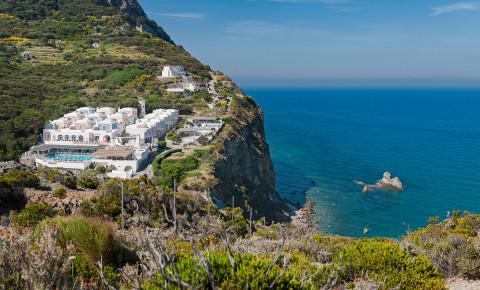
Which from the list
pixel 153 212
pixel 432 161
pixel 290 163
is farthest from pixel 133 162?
pixel 432 161

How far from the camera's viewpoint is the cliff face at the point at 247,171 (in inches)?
1169

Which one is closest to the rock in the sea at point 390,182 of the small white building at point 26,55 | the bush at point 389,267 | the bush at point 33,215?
the bush at point 33,215

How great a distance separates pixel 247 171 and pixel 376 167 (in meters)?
21.0

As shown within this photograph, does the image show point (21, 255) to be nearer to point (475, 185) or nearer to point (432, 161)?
point (475, 185)

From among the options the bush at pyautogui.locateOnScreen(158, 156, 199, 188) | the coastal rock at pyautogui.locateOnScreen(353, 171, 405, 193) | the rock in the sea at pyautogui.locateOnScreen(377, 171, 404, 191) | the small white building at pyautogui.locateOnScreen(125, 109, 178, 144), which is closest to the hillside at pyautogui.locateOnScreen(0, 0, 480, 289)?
the bush at pyautogui.locateOnScreen(158, 156, 199, 188)

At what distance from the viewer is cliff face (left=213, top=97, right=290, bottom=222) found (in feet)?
97.4

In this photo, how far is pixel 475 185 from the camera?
4306 cm

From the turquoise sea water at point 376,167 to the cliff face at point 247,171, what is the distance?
347 centimetres

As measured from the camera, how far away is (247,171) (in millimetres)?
37094

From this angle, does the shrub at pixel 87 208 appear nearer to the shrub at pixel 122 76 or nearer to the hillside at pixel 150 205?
the hillside at pixel 150 205

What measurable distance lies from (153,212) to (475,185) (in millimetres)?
39916

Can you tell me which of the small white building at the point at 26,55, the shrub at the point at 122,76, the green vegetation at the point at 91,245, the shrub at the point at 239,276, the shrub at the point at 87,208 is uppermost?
the small white building at the point at 26,55

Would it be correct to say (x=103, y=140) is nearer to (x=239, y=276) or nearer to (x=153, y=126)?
(x=153, y=126)

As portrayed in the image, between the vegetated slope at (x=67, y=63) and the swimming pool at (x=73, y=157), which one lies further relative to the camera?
the vegetated slope at (x=67, y=63)
